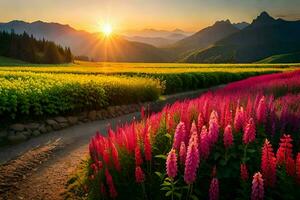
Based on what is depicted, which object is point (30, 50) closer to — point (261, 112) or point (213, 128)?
point (261, 112)

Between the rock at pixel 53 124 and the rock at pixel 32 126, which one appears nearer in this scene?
the rock at pixel 32 126

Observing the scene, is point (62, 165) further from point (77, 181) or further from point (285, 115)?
point (285, 115)

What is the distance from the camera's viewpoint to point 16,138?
13727 mm

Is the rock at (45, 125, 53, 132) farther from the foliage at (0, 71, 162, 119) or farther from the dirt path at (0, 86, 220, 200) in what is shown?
the foliage at (0, 71, 162, 119)

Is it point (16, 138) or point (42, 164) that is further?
point (16, 138)

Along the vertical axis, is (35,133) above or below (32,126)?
below

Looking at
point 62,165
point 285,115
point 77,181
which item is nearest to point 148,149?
point 285,115

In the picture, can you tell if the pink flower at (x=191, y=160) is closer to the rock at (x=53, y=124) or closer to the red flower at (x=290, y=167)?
the red flower at (x=290, y=167)

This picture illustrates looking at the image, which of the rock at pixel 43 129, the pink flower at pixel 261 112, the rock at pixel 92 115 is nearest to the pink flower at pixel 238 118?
the pink flower at pixel 261 112

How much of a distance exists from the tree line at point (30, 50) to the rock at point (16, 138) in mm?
82006

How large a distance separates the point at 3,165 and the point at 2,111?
3.75 metres

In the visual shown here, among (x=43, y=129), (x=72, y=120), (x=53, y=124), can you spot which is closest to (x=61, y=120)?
(x=53, y=124)

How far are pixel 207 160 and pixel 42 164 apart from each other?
6.41 metres

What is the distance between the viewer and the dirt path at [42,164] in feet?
29.0
